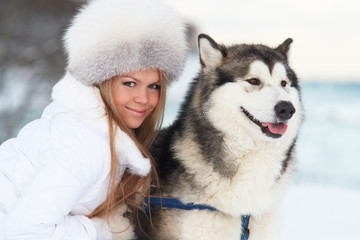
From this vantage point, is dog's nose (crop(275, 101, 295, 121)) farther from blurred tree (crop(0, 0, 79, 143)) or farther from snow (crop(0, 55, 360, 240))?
blurred tree (crop(0, 0, 79, 143))

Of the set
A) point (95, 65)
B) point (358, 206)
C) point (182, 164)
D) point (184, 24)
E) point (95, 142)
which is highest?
point (184, 24)

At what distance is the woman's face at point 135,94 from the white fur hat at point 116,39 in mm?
61

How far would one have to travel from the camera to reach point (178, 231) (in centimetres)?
220

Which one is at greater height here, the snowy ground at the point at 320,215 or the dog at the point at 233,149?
the dog at the point at 233,149

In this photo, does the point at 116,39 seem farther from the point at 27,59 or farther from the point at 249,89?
the point at 27,59

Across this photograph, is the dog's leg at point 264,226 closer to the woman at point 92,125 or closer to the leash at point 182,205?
the leash at point 182,205

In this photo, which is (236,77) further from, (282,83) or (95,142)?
(95,142)

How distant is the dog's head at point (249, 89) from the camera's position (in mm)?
2088

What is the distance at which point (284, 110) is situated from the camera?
2.03 meters

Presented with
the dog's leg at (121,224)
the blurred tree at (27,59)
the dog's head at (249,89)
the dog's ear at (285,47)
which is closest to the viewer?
the dog's head at (249,89)

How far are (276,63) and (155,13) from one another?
0.76m

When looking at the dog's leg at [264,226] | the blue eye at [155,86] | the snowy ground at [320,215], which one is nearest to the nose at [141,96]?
the blue eye at [155,86]

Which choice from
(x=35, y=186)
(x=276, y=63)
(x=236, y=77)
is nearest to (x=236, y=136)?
(x=236, y=77)

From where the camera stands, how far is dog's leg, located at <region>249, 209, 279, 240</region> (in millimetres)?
2277
